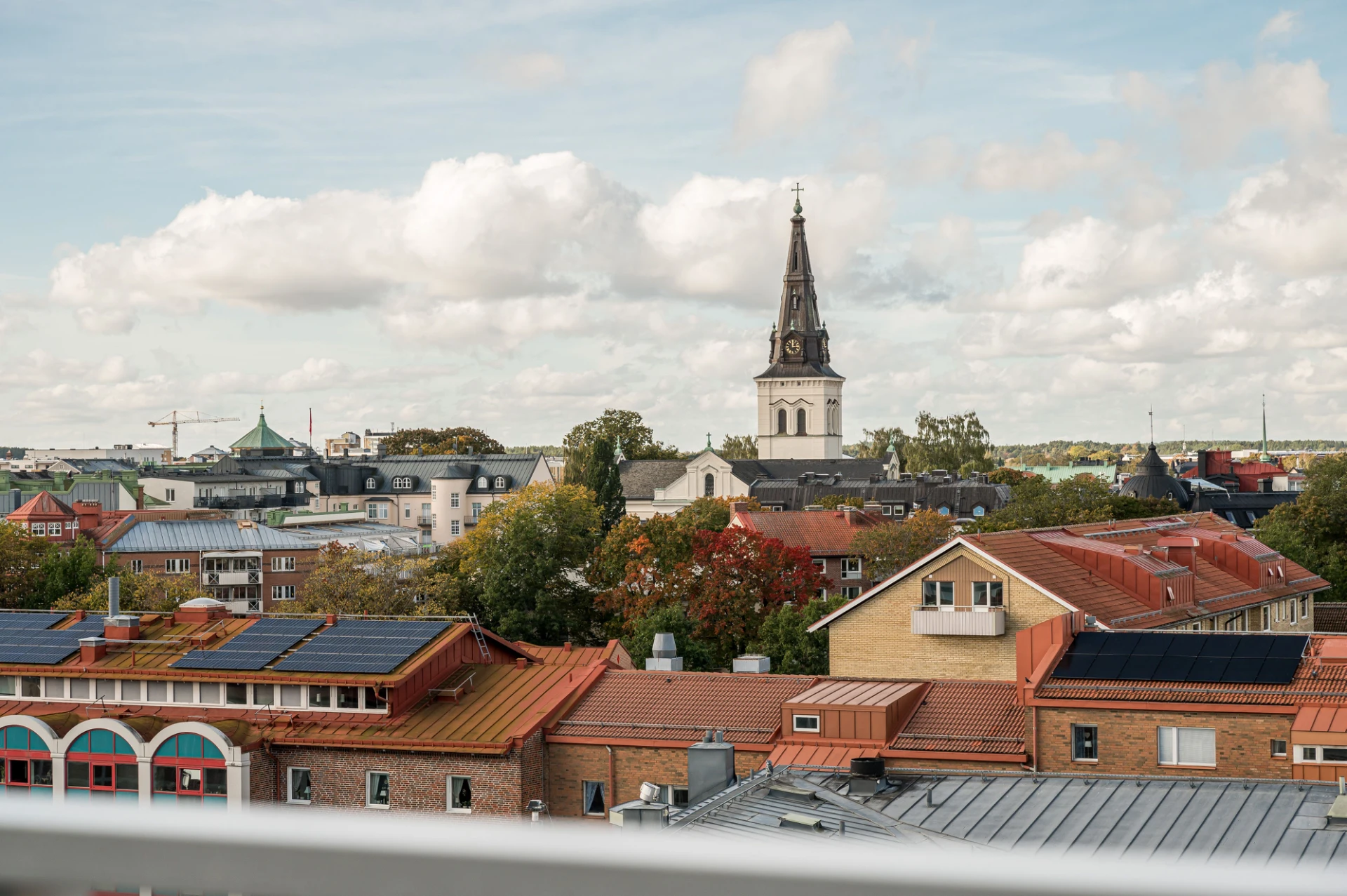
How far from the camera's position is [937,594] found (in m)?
43.4

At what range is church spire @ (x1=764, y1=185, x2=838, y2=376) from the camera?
171 metres

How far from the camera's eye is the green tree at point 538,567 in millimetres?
67625

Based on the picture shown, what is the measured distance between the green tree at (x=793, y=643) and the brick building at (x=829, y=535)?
23.9m

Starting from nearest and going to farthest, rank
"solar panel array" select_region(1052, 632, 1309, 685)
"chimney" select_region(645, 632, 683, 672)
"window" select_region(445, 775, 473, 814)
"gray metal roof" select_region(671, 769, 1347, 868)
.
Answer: "gray metal roof" select_region(671, 769, 1347, 868)
"solar panel array" select_region(1052, 632, 1309, 685)
"window" select_region(445, 775, 473, 814)
"chimney" select_region(645, 632, 683, 672)

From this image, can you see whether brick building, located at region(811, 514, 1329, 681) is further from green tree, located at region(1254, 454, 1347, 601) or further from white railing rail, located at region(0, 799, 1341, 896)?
white railing rail, located at region(0, 799, 1341, 896)

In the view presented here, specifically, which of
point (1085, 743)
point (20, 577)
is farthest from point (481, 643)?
point (20, 577)

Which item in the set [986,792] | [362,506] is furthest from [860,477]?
[986,792]

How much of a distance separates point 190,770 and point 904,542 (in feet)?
140

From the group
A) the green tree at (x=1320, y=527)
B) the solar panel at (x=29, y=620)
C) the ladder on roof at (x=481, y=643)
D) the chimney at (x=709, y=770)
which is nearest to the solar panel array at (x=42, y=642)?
the solar panel at (x=29, y=620)

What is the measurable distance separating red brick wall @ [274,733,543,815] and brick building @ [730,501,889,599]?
4815cm

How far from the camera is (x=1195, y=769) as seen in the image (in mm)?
28625

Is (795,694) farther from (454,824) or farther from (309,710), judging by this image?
(454,824)

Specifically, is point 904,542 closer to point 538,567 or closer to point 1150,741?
point 538,567

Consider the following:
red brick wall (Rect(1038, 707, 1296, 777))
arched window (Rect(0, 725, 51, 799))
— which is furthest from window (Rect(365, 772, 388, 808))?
red brick wall (Rect(1038, 707, 1296, 777))
